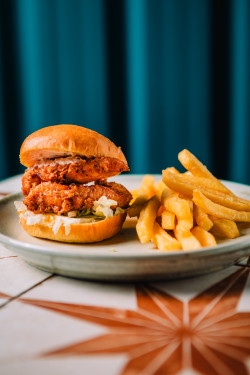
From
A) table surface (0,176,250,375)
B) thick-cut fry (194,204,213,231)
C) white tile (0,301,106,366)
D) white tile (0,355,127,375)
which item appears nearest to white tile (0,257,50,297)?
table surface (0,176,250,375)

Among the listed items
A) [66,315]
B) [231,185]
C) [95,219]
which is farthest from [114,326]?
[231,185]

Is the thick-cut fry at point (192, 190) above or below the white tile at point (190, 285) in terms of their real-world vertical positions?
above

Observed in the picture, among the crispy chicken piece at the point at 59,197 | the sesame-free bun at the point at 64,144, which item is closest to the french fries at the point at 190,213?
the crispy chicken piece at the point at 59,197

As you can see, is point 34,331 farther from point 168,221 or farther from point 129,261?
point 168,221

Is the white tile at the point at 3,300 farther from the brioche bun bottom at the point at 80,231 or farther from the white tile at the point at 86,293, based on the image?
the brioche bun bottom at the point at 80,231

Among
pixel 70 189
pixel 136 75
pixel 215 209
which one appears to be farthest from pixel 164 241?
pixel 136 75

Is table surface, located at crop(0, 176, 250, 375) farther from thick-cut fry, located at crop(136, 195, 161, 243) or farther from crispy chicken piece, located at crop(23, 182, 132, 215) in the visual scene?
crispy chicken piece, located at crop(23, 182, 132, 215)
